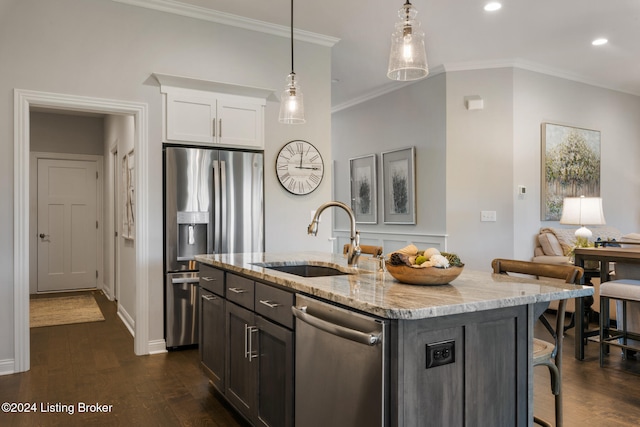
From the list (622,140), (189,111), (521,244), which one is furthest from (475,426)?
(622,140)

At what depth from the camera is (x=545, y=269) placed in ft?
7.36

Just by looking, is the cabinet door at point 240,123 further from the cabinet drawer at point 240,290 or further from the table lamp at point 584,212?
the table lamp at point 584,212

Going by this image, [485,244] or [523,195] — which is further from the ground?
[523,195]

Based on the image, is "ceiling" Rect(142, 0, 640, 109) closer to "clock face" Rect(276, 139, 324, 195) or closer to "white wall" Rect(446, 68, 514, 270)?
"white wall" Rect(446, 68, 514, 270)

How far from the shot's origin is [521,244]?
5492 millimetres

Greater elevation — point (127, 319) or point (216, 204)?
point (216, 204)

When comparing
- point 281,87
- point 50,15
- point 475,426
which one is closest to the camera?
point 475,426

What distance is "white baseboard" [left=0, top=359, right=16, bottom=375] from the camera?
11.0ft

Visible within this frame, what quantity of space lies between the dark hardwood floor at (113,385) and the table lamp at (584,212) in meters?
4.21

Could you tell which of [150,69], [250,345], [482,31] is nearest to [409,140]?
[482,31]

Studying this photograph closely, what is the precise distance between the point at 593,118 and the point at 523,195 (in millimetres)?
1862

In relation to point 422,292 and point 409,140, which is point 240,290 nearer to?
point 422,292

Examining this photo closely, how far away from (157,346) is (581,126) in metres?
5.83

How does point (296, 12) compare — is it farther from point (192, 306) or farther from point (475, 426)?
point (475, 426)
